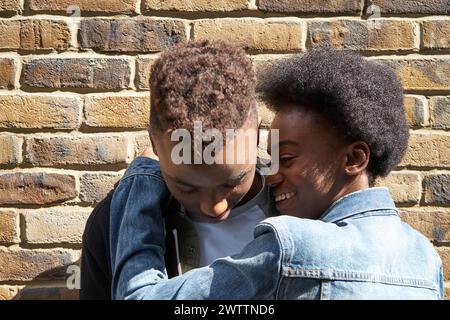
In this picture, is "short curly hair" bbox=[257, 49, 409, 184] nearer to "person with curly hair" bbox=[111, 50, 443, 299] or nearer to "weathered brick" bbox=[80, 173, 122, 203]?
"person with curly hair" bbox=[111, 50, 443, 299]

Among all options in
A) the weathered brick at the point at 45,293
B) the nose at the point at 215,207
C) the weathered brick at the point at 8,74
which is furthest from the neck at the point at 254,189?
the weathered brick at the point at 8,74

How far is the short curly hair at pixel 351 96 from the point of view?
1.57 m

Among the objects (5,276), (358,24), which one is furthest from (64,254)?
(358,24)

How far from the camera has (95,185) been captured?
A: 2.06 m

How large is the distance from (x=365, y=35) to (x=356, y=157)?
1.98 ft

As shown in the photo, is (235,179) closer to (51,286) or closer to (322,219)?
(322,219)

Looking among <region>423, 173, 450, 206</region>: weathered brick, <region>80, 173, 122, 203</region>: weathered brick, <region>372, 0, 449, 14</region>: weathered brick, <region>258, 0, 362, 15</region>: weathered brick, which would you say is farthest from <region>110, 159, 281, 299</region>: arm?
<region>372, 0, 449, 14</region>: weathered brick

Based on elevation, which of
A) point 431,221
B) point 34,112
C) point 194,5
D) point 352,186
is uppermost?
point 194,5

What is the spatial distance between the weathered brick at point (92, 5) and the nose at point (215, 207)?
0.79 m

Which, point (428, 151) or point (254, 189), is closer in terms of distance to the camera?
point (254, 189)

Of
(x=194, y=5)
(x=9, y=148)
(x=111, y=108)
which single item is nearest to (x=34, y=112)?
(x=9, y=148)

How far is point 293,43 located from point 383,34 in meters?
0.28

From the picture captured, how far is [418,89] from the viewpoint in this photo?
2061 millimetres
